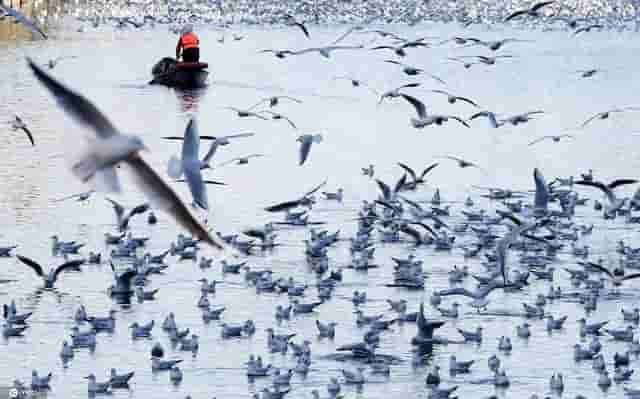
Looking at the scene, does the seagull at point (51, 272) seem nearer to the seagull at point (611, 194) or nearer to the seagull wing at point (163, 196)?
the seagull at point (611, 194)

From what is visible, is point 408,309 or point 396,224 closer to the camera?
point 408,309

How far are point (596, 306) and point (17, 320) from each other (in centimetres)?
660

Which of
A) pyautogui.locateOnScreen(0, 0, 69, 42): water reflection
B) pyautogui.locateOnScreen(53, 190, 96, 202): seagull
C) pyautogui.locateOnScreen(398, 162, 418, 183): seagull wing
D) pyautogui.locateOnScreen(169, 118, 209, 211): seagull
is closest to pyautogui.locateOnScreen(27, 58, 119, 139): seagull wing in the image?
pyautogui.locateOnScreen(169, 118, 209, 211): seagull

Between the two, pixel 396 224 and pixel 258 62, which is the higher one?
pixel 258 62

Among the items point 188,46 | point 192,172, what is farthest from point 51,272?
point 188,46

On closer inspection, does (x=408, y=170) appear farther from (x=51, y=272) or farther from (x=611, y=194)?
(x=51, y=272)

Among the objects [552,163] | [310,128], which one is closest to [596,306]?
[552,163]

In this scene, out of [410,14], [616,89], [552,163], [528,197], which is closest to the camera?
[528,197]

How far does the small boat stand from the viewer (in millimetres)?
50062

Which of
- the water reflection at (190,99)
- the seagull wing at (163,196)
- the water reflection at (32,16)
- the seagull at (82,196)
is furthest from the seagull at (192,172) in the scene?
the water reflection at (32,16)

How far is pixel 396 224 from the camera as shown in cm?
2525

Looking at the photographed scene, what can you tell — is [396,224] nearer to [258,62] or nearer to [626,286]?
[626,286]

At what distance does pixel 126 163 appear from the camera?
8.96 m

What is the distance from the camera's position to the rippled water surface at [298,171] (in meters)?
17.9
